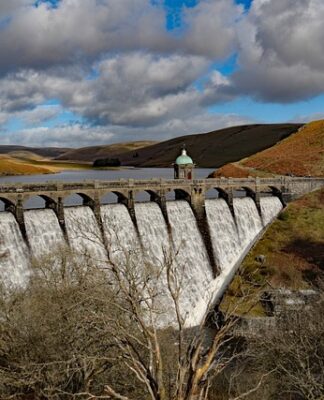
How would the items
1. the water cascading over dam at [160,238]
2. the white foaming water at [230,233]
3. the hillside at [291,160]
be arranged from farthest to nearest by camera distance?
the hillside at [291,160] → the white foaming water at [230,233] → the water cascading over dam at [160,238]

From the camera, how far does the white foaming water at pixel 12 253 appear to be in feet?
159

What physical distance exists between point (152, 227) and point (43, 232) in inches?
676

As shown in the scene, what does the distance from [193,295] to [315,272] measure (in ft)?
62.7

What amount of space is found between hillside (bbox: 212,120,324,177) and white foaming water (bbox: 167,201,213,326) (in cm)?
5810

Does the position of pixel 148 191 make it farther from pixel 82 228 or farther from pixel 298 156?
pixel 298 156

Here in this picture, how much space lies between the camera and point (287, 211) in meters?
93.0

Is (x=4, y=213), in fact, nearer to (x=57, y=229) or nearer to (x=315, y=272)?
(x=57, y=229)

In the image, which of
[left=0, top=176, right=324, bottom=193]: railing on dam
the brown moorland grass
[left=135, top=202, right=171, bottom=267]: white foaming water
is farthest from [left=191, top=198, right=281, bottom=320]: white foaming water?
the brown moorland grass

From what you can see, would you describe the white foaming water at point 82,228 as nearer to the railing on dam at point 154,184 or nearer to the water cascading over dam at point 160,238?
the water cascading over dam at point 160,238

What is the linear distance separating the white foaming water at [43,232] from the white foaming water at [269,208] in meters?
44.1

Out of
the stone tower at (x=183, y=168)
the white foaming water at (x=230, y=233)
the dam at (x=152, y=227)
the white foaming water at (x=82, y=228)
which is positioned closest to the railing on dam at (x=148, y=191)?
the dam at (x=152, y=227)

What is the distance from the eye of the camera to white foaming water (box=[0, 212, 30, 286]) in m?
48.4

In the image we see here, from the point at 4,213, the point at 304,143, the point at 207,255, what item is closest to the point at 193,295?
the point at 207,255

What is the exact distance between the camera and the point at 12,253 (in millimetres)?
49500
